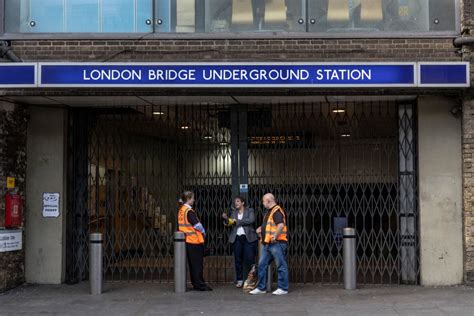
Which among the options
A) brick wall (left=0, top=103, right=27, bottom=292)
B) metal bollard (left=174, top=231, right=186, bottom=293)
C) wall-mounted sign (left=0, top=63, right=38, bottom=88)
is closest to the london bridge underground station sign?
wall-mounted sign (left=0, top=63, right=38, bottom=88)

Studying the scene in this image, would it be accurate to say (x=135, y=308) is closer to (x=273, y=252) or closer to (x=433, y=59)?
(x=273, y=252)

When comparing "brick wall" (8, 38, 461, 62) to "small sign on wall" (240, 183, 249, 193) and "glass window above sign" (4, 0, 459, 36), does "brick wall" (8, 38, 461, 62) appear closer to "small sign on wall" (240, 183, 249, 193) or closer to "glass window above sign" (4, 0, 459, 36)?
A: "glass window above sign" (4, 0, 459, 36)

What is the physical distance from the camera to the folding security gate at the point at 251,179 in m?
11.2

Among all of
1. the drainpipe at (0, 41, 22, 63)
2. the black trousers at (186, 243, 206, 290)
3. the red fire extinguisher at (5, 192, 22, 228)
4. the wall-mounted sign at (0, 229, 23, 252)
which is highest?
the drainpipe at (0, 41, 22, 63)

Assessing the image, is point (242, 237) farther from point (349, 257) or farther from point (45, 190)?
point (45, 190)

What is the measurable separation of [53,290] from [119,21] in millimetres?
4728

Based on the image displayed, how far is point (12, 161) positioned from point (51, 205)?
1.06 metres

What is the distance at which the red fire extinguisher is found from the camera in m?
10.4

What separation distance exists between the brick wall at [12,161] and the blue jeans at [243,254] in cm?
378

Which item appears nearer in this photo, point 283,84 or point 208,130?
point 283,84

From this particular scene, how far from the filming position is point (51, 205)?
11203 mm

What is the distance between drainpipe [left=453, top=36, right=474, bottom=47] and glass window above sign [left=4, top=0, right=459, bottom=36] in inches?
20.8

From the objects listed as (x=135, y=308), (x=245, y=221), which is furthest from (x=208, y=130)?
(x=135, y=308)

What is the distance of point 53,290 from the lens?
34.9 feet
